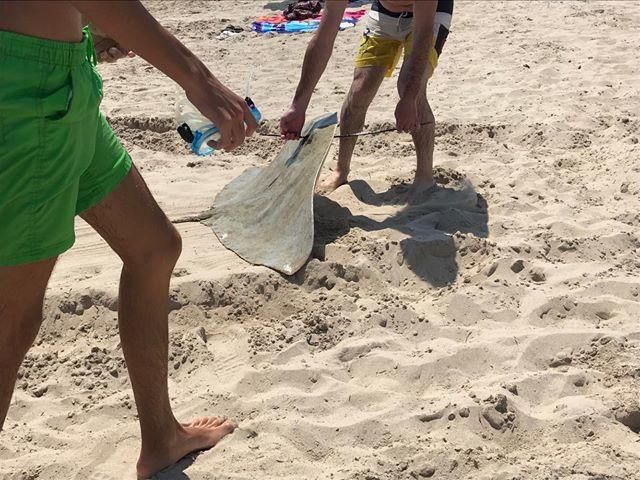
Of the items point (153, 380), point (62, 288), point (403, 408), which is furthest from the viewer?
point (62, 288)

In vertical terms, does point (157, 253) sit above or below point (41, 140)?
below

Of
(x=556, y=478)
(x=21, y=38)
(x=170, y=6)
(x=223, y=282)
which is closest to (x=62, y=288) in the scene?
(x=223, y=282)

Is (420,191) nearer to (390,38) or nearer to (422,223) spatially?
(422,223)

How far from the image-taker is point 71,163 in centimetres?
201

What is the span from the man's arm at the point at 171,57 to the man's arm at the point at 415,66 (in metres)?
1.69

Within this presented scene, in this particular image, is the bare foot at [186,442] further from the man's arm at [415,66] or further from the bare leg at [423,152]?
the bare leg at [423,152]

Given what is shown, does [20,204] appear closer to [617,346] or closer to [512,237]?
[617,346]

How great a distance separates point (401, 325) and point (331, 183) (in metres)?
1.49

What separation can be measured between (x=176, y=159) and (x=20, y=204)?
3.23 m

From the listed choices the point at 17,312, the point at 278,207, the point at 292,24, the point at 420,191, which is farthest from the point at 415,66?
the point at 292,24

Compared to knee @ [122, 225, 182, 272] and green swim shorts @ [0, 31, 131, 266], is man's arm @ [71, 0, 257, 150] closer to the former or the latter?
green swim shorts @ [0, 31, 131, 266]

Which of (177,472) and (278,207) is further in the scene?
(278,207)

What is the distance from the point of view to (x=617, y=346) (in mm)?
3057

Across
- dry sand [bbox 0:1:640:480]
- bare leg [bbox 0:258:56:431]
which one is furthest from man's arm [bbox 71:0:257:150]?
dry sand [bbox 0:1:640:480]
